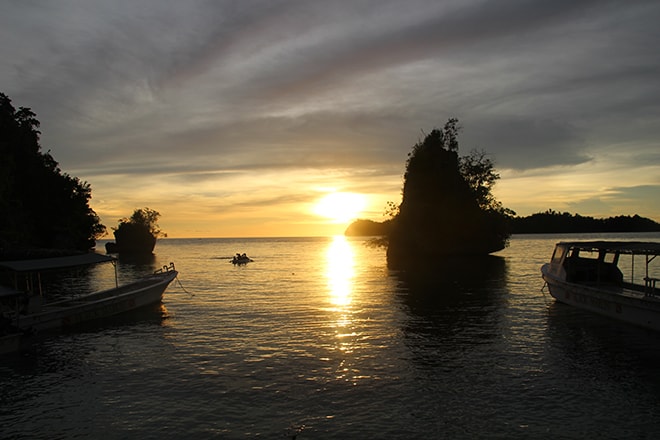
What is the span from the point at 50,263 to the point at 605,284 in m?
34.1

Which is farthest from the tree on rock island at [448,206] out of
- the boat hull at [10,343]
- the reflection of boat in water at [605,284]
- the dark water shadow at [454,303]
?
the boat hull at [10,343]

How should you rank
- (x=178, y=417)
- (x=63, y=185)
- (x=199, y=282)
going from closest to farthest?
(x=178, y=417)
(x=199, y=282)
(x=63, y=185)

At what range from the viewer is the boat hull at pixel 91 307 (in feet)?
76.6

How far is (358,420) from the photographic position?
11.5 meters

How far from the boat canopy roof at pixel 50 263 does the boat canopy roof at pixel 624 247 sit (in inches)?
1191

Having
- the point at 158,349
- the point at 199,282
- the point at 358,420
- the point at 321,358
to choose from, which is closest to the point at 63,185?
the point at 199,282

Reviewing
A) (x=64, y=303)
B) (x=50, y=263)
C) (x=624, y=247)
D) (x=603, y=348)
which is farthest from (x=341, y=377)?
(x=64, y=303)

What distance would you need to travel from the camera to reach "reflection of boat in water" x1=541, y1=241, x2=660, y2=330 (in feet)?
70.4

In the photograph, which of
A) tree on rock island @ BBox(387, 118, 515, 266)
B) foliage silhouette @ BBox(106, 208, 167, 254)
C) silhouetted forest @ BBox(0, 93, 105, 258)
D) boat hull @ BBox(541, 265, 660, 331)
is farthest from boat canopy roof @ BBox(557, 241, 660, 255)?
foliage silhouette @ BBox(106, 208, 167, 254)

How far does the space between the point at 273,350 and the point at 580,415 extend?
11.4 metres

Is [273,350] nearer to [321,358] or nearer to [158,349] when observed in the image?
[321,358]

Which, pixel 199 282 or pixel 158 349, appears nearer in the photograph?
pixel 158 349

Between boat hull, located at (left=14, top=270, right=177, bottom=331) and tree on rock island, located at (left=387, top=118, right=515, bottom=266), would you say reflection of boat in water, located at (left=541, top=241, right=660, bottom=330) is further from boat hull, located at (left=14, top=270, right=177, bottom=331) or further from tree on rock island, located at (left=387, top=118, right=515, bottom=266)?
tree on rock island, located at (left=387, top=118, right=515, bottom=266)

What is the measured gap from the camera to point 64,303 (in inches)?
A: 1097
